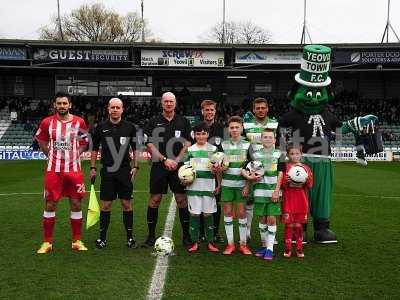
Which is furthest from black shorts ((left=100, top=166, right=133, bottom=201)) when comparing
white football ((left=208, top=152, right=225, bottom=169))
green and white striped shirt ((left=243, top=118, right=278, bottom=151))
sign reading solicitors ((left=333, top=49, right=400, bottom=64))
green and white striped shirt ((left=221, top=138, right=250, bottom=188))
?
sign reading solicitors ((left=333, top=49, right=400, bottom=64))

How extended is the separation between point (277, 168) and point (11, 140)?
84.3ft

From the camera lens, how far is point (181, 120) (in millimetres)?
6754

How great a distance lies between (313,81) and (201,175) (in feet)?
6.97

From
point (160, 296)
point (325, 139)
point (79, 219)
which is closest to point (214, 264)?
point (160, 296)

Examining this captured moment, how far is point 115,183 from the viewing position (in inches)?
257

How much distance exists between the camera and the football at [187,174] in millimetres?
6152

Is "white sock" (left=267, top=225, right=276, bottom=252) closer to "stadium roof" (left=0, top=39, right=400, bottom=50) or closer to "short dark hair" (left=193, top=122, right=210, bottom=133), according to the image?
"short dark hair" (left=193, top=122, right=210, bottom=133)

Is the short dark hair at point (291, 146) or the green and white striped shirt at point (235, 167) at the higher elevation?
the short dark hair at point (291, 146)

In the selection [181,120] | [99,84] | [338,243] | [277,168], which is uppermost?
[99,84]

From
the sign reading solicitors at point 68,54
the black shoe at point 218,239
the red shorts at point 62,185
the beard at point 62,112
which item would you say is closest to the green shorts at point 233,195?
the black shoe at point 218,239

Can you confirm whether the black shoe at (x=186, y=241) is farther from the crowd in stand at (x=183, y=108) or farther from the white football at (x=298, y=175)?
the crowd in stand at (x=183, y=108)

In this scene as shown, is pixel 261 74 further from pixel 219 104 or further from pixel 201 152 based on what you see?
pixel 201 152

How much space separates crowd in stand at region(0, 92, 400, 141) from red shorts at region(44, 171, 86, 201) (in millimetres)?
24390

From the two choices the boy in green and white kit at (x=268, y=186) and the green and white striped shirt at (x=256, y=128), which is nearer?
the boy in green and white kit at (x=268, y=186)
